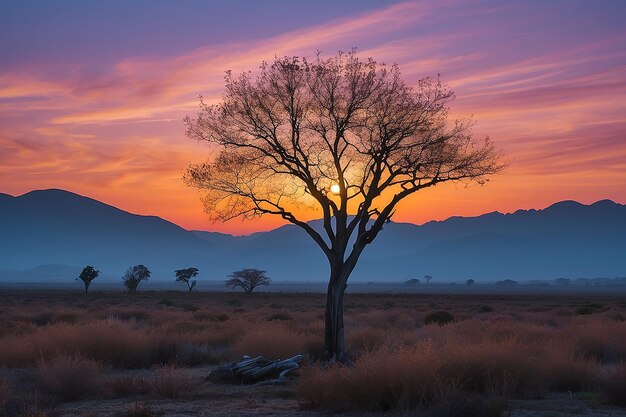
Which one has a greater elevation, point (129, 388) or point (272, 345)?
point (272, 345)

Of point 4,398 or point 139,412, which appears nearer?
point 139,412

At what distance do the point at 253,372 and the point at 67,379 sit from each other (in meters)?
4.77

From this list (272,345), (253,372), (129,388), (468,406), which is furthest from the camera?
(272,345)

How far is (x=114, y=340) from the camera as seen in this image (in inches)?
928

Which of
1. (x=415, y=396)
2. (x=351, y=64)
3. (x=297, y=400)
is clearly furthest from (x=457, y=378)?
(x=351, y=64)

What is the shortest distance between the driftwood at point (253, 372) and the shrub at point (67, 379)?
3.53 m

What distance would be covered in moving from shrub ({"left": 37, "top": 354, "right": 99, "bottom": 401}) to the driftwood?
353 centimetres

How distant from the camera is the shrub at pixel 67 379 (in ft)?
55.4

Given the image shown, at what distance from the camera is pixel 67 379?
16984 mm

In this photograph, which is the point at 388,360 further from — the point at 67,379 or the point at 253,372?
the point at 67,379

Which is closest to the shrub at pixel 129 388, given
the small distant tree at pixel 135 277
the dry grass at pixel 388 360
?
the dry grass at pixel 388 360

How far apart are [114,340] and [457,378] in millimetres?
12497

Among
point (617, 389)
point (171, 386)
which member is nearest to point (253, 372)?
Result: point (171, 386)

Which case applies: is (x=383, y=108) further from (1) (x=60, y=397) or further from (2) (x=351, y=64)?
(1) (x=60, y=397)
